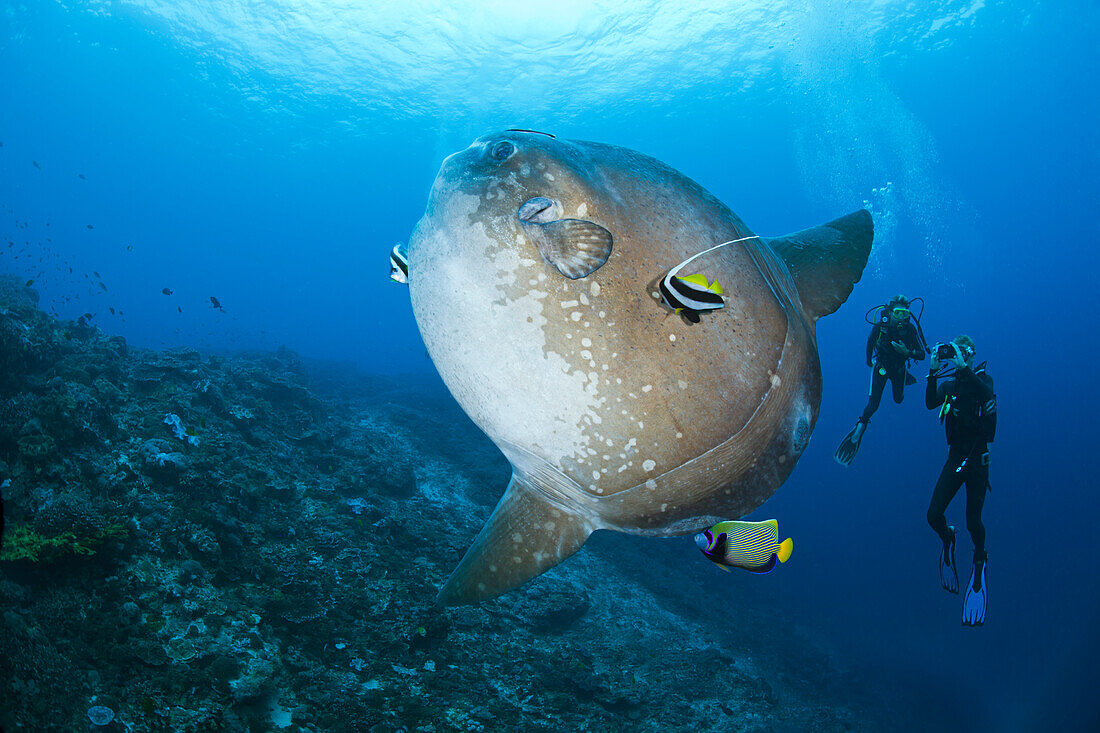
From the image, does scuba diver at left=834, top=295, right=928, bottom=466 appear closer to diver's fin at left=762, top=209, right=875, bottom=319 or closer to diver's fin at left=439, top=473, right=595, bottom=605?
diver's fin at left=762, top=209, right=875, bottom=319

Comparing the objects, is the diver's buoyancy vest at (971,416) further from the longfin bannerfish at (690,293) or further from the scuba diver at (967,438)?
the longfin bannerfish at (690,293)

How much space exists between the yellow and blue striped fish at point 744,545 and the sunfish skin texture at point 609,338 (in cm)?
47

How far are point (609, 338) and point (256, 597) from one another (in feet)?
11.7

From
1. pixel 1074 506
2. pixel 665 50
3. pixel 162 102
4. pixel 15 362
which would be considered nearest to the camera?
pixel 15 362

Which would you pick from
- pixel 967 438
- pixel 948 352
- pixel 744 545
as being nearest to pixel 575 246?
pixel 744 545

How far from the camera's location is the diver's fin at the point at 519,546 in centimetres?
190

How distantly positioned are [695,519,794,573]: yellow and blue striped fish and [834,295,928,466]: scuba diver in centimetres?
475

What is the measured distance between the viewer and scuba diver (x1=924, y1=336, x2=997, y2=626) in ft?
15.7

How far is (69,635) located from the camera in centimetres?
243

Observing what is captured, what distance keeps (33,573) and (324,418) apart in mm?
6274

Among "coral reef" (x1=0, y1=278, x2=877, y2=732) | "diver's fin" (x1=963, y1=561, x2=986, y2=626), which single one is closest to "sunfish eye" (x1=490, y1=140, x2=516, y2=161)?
"coral reef" (x1=0, y1=278, x2=877, y2=732)

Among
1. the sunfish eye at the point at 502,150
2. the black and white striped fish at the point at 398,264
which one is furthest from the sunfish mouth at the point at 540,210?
the black and white striped fish at the point at 398,264

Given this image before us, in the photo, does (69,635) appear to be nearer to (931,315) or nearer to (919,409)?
(919,409)

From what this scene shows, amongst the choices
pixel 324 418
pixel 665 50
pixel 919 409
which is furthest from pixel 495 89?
pixel 919 409
